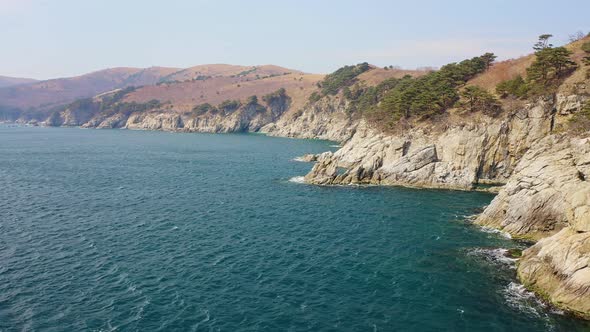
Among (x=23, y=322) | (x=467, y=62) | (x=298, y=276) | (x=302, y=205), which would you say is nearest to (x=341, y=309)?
(x=298, y=276)

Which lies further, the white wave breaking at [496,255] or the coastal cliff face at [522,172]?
the white wave breaking at [496,255]

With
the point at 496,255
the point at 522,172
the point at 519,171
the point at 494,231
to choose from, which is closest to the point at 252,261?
the point at 496,255

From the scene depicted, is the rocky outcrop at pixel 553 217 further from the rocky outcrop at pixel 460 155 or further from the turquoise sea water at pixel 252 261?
the rocky outcrop at pixel 460 155

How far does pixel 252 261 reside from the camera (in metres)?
47.6

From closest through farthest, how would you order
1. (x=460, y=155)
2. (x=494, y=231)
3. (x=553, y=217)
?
(x=553, y=217) < (x=494, y=231) < (x=460, y=155)

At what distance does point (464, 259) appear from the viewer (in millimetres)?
47906

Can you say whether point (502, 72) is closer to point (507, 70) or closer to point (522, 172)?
point (507, 70)

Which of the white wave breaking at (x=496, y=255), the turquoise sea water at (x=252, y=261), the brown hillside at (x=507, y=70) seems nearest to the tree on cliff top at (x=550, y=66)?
the brown hillside at (x=507, y=70)

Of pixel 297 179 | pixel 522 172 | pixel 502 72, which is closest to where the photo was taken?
pixel 522 172

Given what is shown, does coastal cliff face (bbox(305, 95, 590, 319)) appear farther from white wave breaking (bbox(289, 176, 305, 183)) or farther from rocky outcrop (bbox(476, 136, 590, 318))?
white wave breaking (bbox(289, 176, 305, 183))

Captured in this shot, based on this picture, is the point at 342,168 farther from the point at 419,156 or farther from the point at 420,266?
the point at 420,266

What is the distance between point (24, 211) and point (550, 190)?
80.0 m

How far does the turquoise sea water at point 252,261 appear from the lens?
35.4 meters

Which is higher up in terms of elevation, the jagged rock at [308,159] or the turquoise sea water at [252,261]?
the jagged rock at [308,159]
